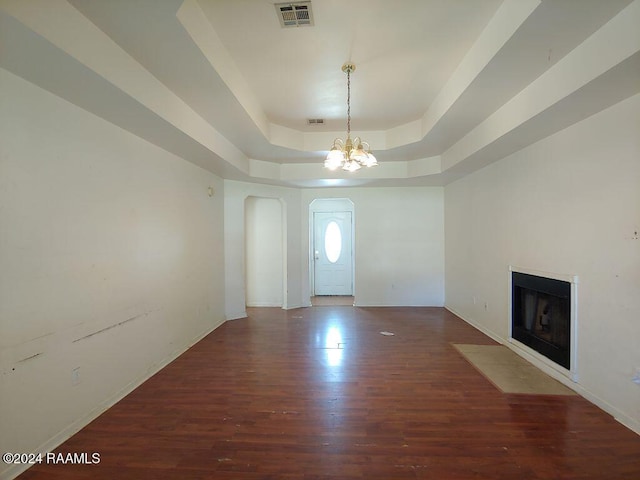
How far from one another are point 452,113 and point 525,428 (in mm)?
2813

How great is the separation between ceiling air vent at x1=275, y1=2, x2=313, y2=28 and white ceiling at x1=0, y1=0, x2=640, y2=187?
5cm

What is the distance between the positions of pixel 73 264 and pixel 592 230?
4.08 metres

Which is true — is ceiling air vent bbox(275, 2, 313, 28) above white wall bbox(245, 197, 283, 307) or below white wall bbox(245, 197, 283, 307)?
above

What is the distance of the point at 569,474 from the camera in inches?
67.3

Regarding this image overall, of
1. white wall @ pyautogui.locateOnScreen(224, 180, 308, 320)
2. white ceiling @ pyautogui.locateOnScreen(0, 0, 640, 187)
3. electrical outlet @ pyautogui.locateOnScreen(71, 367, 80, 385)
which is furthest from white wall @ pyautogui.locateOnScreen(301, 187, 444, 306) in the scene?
electrical outlet @ pyautogui.locateOnScreen(71, 367, 80, 385)

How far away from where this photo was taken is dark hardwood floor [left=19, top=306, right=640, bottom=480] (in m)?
1.77

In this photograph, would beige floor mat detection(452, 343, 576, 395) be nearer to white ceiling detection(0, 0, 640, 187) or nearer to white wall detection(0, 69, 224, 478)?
white ceiling detection(0, 0, 640, 187)

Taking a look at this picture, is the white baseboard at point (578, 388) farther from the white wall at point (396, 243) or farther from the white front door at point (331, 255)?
the white front door at point (331, 255)

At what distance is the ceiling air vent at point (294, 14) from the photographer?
1960 millimetres

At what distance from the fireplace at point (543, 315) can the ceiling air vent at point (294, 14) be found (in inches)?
125

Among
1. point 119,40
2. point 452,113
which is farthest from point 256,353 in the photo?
point 452,113

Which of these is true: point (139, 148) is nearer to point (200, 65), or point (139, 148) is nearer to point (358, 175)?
point (200, 65)

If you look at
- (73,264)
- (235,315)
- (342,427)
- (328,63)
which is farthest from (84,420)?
(328,63)

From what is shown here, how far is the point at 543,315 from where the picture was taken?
3.15 meters
